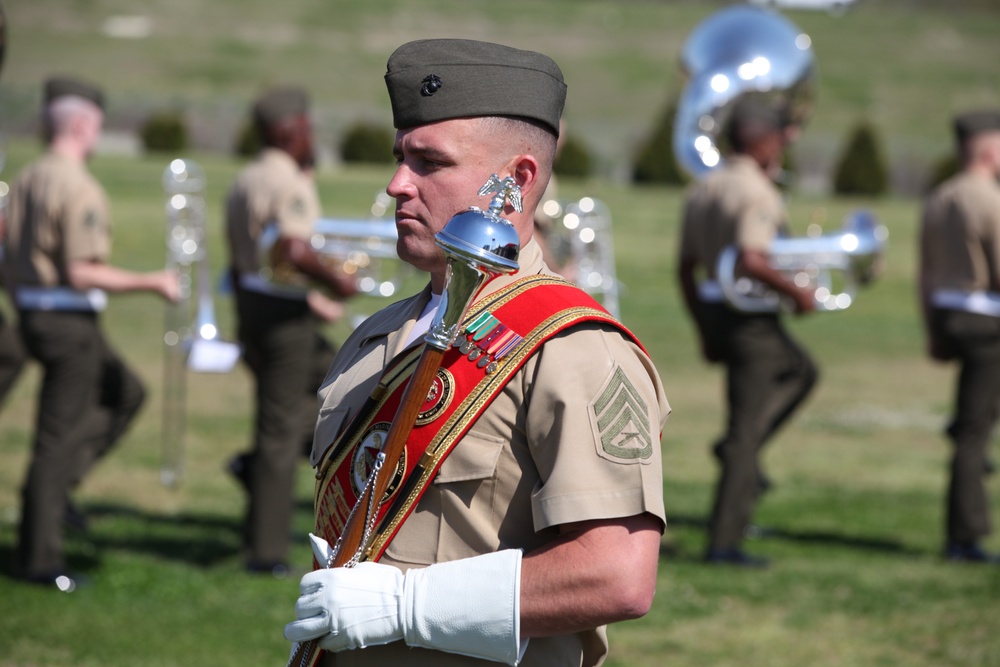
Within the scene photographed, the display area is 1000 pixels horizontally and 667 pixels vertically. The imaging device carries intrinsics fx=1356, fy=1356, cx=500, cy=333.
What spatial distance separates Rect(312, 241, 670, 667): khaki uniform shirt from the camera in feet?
7.07

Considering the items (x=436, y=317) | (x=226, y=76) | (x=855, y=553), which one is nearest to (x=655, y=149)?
(x=226, y=76)

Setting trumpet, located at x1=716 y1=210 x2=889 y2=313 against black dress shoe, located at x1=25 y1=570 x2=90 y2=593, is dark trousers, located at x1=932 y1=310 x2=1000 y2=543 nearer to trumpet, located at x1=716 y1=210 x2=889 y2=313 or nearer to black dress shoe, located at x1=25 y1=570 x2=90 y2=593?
trumpet, located at x1=716 y1=210 x2=889 y2=313

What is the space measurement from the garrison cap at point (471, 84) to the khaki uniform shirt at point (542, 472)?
1.38ft

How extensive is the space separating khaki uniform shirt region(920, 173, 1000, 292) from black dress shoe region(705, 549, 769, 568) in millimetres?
1868

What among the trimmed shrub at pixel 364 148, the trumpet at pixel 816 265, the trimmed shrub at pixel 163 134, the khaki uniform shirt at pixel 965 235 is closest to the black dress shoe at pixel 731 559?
the trumpet at pixel 816 265

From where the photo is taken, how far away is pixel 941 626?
6.18 m

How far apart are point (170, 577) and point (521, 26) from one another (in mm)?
67993

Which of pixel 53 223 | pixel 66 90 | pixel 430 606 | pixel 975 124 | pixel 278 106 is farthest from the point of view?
pixel 975 124

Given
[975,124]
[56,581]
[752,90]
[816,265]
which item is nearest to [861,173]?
[752,90]

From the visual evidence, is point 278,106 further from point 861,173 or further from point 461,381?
point 861,173

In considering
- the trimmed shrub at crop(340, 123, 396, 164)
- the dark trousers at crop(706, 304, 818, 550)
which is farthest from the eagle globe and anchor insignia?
the trimmed shrub at crop(340, 123, 396, 164)

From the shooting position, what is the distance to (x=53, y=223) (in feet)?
20.3

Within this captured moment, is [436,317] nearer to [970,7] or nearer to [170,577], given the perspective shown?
[170,577]

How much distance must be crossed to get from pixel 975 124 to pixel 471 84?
5930 millimetres
